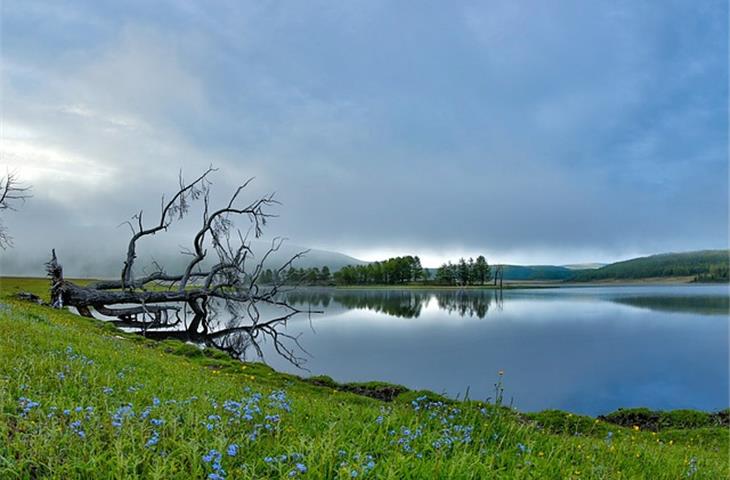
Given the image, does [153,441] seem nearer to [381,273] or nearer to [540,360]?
[540,360]

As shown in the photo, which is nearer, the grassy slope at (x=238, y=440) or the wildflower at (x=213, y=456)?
the wildflower at (x=213, y=456)

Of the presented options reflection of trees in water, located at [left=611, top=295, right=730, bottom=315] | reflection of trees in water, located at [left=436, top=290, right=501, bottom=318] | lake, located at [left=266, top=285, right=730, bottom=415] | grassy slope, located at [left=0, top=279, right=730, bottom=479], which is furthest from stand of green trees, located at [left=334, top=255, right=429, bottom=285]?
grassy slope, located at [left=0, top=279, right=730, bottom=479]

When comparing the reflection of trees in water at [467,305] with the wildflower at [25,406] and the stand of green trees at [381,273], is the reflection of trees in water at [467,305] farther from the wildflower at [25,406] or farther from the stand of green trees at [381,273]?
the stand of green trees at [381,273]

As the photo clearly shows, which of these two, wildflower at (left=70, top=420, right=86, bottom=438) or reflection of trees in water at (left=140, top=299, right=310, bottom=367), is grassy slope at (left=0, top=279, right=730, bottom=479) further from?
reflection of trees in water at (left=140, top=299, right=310, bottom=367)

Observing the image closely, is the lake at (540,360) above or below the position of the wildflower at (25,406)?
below

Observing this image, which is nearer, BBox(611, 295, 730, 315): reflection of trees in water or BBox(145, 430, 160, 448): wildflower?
BBox(145, 430, 160, 448): wildflower

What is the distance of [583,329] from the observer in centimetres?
3186

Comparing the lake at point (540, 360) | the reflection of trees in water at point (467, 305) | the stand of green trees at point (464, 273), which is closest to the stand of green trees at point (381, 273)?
→ the stand of green trees at point (464, 273)

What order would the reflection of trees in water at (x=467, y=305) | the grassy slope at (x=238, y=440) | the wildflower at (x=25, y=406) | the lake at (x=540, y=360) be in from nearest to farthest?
the grassy slope at (x=238, y=440) → the wildflower at (x=25, y=406) → the lake at (x=540, y=360) → the reflection of trees in water at (x=467, y=305)

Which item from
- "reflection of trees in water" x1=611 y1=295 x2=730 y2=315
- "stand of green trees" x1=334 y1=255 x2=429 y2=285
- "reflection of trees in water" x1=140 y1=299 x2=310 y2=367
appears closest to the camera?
"reflection of trees in water" x1=140 y1=299 x2=310 y2=367

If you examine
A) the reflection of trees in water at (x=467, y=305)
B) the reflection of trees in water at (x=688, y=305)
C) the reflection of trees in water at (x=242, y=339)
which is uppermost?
the reflection of trees in water at (x=242, y=339)

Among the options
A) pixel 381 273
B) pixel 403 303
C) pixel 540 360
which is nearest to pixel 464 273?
pixel 381 273

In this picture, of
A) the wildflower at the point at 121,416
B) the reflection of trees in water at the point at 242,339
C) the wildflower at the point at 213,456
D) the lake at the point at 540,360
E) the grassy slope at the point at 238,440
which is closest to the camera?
the wildflower at the point at 213,456

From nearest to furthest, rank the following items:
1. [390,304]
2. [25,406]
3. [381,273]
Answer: [25,406] → [390,304] → [381,273]
